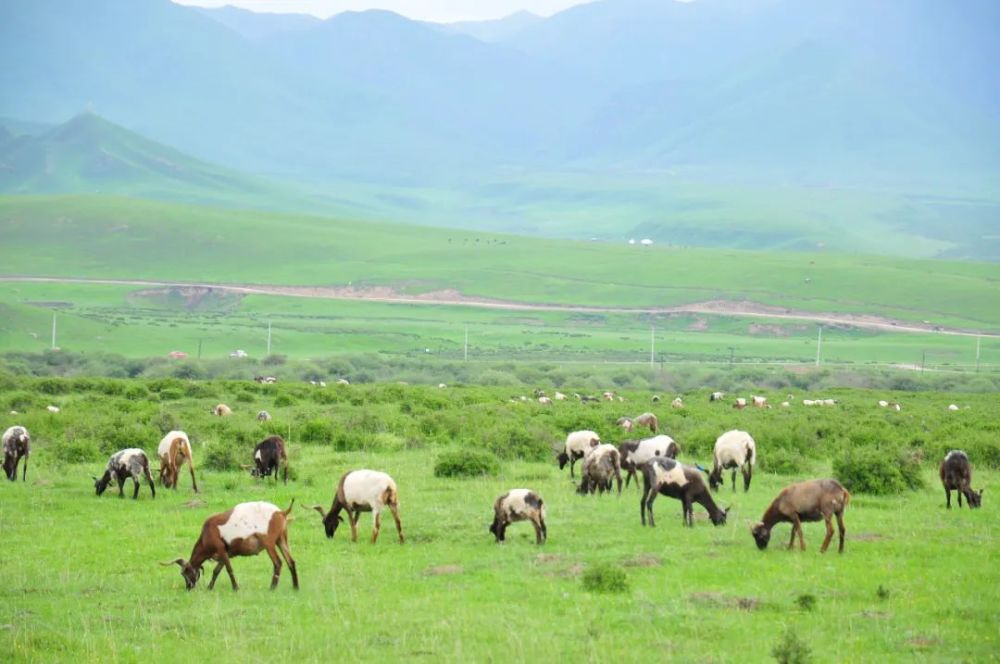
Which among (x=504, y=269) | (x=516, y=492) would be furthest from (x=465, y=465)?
(x=504, y=269)

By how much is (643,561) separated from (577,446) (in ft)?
29.3

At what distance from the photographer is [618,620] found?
14.5 metres

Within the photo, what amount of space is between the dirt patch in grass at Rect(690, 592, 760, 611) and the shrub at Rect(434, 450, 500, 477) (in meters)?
11.0

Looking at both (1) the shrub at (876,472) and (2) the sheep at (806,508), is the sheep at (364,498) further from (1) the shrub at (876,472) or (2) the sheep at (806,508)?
(1) the shrub at (876,472)

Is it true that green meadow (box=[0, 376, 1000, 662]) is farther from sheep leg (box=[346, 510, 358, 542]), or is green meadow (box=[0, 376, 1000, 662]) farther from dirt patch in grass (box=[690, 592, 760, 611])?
sheep leg (box=[346, 510, 358, 542])

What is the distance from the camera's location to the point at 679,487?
20.2m

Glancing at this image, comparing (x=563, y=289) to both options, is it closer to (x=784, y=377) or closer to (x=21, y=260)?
(x=21, y=260)

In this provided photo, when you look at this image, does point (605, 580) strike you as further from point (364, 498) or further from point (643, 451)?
point (643, 451)

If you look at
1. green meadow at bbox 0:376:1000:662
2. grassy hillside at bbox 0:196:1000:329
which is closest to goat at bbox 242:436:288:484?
green meadow at bbox 0:376:1000:662

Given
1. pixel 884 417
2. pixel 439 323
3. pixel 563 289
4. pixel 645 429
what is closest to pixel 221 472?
pixel 645 429

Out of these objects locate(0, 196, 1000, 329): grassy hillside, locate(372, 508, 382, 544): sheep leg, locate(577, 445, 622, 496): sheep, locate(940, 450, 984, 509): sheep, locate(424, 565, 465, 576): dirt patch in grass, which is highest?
locate(0, 196, 1000, 329): grassy hillside

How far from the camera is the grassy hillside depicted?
160 m

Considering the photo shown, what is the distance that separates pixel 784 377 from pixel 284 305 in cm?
7899

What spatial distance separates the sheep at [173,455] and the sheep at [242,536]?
7.93m
